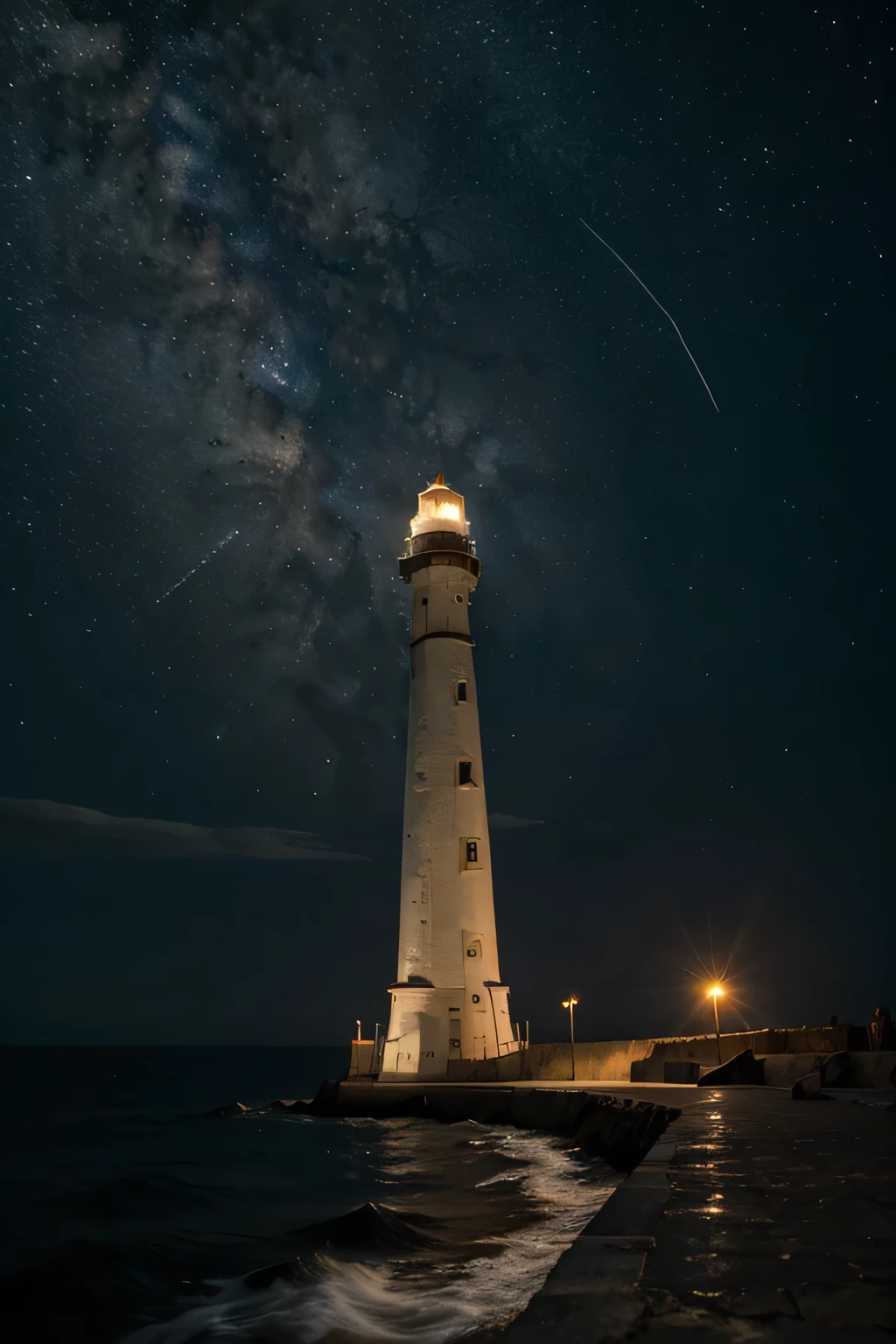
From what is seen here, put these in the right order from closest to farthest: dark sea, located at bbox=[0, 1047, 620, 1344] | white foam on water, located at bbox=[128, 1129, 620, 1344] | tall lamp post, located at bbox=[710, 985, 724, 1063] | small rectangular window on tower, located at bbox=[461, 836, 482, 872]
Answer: white foam on water, located at bbox=[128, 1129, 620, 1344]
dark sea, located at bbox=[0, 1047, 620, 1344]
tall lamp post, located at bbox=[710, 985, 724, 1063]
small rectangular window on tower, located at bbox=[461, 836, 482, 872]

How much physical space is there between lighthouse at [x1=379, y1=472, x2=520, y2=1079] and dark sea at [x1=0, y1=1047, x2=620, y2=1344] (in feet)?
11.4

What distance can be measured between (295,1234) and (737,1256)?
46.4 ft

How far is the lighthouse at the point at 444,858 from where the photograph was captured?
103 feet

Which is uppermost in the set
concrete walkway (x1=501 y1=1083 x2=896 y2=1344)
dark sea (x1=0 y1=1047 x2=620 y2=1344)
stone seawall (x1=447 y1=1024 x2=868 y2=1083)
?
stone seawall (x1=447 y1=1024 x2=868 y2=1083)

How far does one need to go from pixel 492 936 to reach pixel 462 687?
364 inches

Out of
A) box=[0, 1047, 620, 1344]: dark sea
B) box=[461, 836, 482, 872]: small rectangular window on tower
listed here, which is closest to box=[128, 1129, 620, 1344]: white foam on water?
box=[0, 1047, 620, 1344]: dark sea

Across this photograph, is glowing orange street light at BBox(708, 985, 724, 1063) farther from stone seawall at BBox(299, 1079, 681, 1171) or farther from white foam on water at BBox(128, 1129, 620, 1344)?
white foam on water at BBox(128, 1129, 620, 1344)

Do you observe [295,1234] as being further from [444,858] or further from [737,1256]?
[444,858]

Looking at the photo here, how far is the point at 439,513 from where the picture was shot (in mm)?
39125

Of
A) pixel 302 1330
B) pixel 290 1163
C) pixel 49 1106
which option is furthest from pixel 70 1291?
→ pixel 49 1106

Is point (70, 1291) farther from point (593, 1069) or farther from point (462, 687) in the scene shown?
point (462, 687)

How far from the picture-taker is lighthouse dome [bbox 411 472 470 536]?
126ft

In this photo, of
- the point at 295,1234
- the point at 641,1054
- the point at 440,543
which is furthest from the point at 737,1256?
the point at 440,543

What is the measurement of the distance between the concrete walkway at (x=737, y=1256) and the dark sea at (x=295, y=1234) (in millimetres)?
3424
